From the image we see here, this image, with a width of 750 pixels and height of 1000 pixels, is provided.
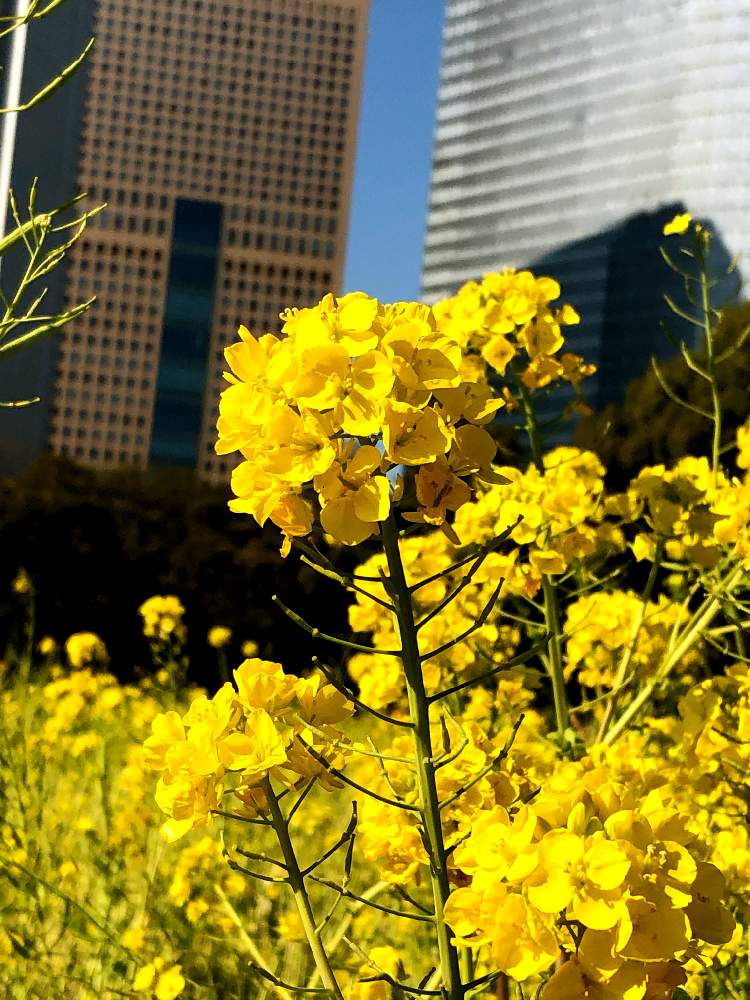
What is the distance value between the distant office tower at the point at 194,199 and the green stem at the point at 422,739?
63.9 meters

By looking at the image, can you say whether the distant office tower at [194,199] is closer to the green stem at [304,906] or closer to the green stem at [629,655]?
the green stem at [629,655]

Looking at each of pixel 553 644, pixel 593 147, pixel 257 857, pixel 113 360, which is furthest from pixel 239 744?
pixel 113 360

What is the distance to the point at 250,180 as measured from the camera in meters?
84.1

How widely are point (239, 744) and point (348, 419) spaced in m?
0.28

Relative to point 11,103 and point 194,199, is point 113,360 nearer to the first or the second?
point 194,199

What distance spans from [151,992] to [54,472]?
7.70 meters

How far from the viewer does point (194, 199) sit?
74.1 metres

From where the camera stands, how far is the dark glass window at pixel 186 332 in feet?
224

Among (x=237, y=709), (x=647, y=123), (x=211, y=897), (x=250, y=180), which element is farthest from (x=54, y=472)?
(x=250, y=180)

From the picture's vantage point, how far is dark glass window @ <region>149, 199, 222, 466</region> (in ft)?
224

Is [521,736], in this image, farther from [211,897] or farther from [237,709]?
[211,897]

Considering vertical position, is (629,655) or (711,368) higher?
(711,368)

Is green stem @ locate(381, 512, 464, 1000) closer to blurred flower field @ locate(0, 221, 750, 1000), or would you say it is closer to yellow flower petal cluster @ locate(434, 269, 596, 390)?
blurred flower field @ locate(0, 221, 750, 1000)

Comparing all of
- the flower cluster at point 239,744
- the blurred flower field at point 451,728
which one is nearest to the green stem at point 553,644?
the blurred flower field at point 451,728
